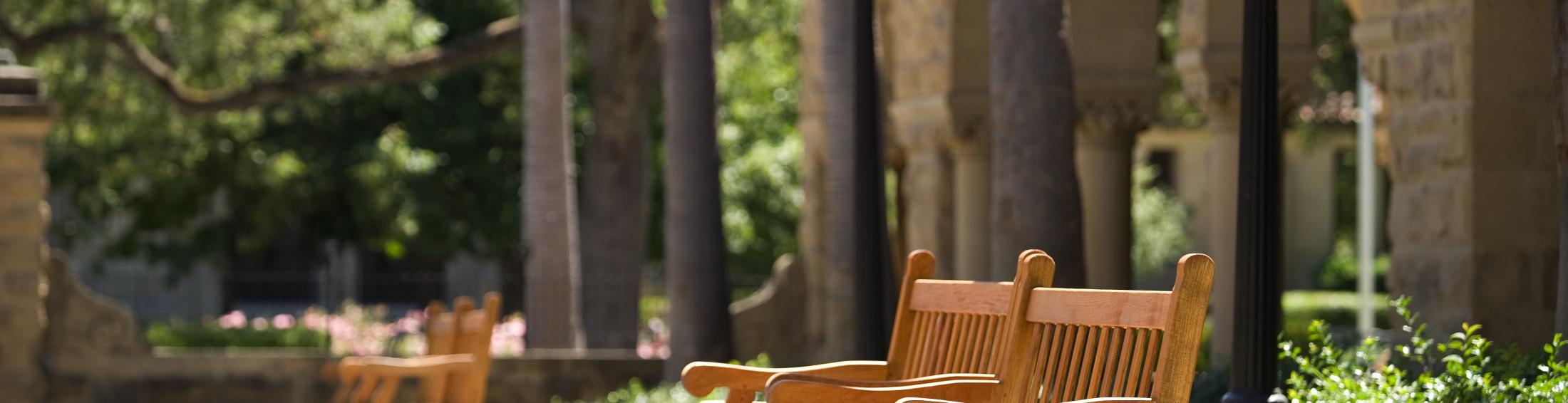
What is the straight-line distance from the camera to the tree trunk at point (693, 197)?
1270 centimetres

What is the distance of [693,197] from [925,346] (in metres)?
6.70

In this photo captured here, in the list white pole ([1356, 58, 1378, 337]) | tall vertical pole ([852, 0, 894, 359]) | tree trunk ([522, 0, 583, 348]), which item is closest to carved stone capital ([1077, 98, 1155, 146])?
tall vertical pole ([852, 0, 894, 359])

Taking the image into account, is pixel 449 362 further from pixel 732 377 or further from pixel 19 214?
pixel 19 214

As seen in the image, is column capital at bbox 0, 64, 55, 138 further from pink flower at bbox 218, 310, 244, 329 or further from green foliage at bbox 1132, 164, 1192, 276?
green foliage at bbox 1132, 164, 1192, 276

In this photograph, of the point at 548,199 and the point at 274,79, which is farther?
the point at 274,79

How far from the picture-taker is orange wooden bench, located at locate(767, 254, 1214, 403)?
4.61 m

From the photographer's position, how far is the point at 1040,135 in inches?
360

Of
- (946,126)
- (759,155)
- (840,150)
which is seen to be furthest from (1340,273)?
(840,150)

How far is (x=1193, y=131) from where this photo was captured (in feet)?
126

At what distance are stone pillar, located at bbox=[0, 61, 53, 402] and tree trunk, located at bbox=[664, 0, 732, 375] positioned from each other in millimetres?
4044

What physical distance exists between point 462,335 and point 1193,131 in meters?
30.0

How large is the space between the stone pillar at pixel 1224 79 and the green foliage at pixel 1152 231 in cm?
2244

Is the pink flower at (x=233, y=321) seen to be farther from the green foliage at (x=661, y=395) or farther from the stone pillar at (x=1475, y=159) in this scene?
the stone pillar at (x=1475, y=159)

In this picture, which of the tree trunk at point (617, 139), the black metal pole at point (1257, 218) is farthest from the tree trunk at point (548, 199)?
the black metal pole at point (1257, 218)
